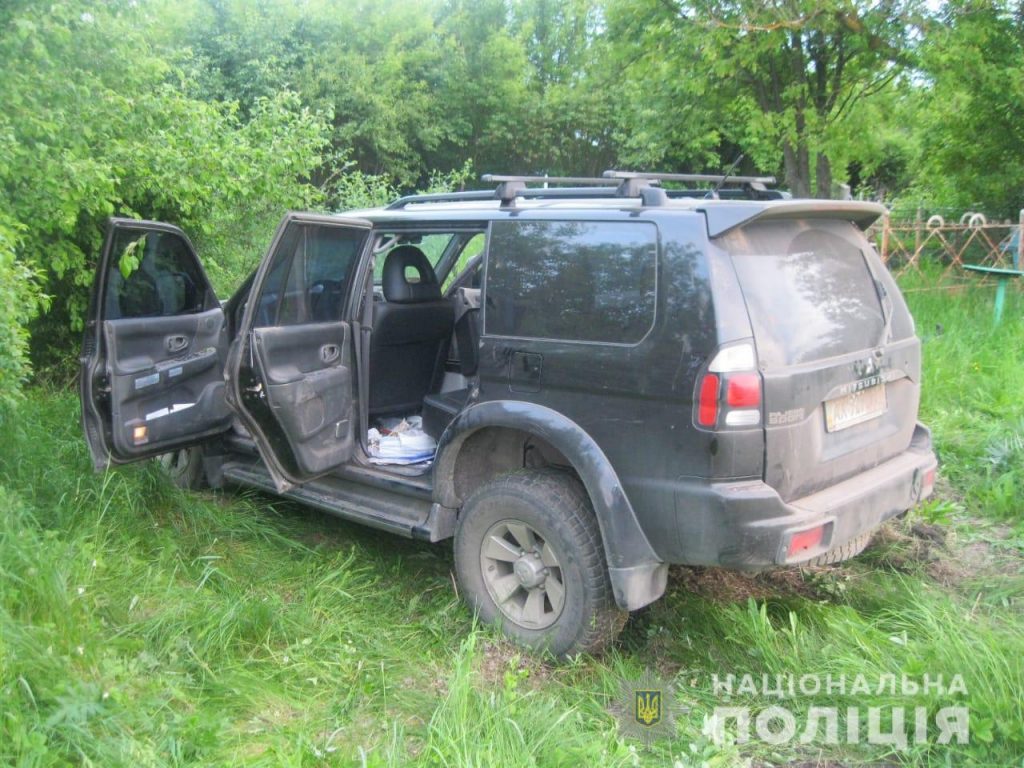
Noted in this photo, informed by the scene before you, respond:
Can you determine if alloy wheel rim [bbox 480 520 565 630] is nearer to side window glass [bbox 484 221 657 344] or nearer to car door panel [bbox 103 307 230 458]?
side window glass [bbox 484 221 657 344]

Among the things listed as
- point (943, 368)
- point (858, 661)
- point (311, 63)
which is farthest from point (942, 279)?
point (311, 63)

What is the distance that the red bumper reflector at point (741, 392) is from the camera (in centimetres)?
320

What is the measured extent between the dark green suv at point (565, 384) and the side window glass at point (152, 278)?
0.02 meters

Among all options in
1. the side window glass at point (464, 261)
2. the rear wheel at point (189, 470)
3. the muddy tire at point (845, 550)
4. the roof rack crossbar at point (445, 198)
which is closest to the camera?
the muddy tire at point (845, 550)

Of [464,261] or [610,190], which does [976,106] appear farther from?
[610,190]

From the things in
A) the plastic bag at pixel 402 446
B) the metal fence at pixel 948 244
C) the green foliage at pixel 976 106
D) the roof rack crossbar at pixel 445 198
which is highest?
the green foliage at pixel 976 106

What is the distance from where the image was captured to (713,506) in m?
3.22

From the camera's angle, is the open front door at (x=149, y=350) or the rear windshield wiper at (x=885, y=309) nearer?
the rear windshield wiper at (x=885, y=309)

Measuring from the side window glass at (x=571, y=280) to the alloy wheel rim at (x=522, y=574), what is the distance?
34.8 inches

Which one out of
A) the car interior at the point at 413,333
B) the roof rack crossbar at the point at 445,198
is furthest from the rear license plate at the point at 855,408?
the roof rack crossbar at the point at 445,198

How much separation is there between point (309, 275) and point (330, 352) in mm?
404

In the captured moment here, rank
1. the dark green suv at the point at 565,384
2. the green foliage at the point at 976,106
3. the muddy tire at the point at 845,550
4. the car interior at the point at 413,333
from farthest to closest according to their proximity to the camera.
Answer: the green foliage at the point at 976,106 → the car interior at the point at 413,333 → the muddy tire at the point at 845,550 → the dark green suv at the point at 565,384

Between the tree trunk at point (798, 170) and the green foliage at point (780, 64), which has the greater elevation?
the green foliage at point (780, 64)

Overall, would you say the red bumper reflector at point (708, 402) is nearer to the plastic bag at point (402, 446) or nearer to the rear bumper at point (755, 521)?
the rear bumper at point (755, 521)
